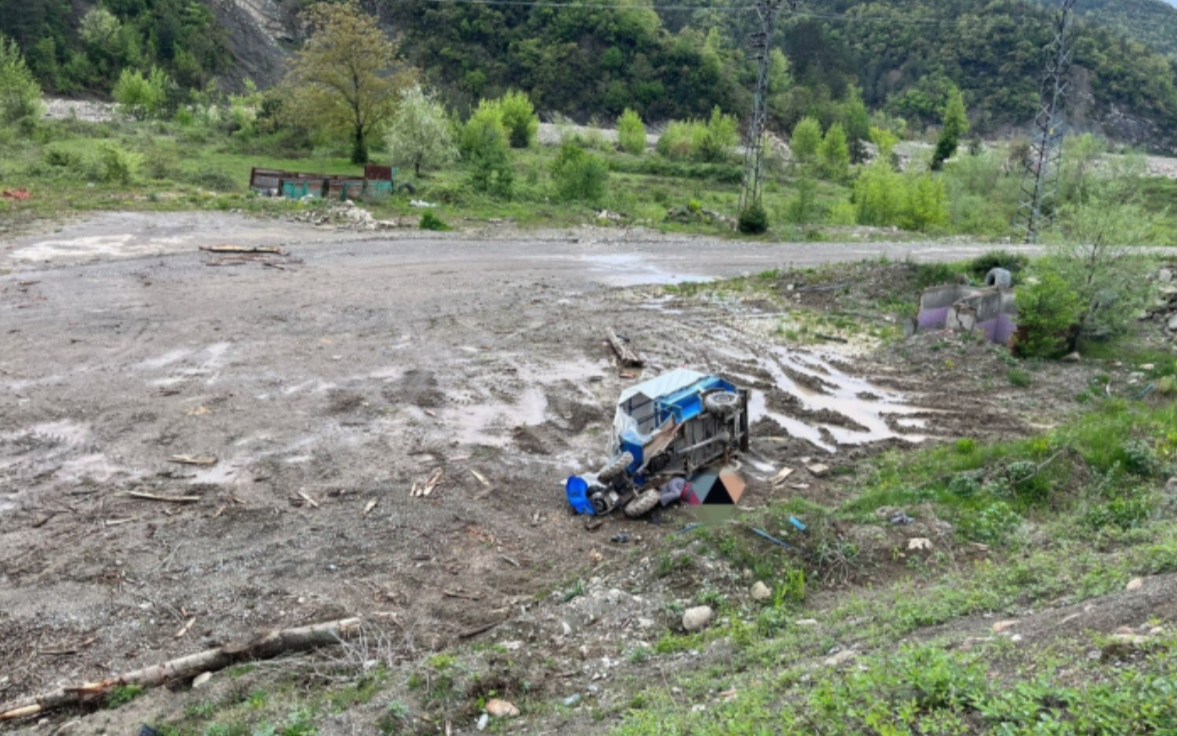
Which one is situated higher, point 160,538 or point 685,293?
point 685,293

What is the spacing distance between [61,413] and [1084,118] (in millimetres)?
113147

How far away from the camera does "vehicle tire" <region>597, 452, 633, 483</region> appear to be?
10891 mm

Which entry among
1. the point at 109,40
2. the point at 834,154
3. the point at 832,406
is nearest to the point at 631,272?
the point at 832,406

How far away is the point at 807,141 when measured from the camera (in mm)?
71375

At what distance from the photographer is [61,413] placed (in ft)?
42.4

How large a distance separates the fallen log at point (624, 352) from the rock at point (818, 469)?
15.9ft

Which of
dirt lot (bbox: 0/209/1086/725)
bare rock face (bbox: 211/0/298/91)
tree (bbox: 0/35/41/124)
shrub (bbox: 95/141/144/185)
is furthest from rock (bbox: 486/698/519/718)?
bare rock face (bbox: 211/0/298/91)

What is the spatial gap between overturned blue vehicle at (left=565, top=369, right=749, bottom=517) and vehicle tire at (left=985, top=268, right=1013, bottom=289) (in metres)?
11.1

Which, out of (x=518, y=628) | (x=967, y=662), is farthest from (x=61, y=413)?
(x=967, y=662)

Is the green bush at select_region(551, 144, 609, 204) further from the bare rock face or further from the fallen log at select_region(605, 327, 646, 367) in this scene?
the bare rock face

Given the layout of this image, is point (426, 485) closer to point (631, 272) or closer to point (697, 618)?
point (697, 618)

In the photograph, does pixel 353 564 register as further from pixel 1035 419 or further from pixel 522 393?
pixel 1035 419

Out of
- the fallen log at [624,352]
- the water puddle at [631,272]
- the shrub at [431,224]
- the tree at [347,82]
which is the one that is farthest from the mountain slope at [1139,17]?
the fallen log at [624,352]

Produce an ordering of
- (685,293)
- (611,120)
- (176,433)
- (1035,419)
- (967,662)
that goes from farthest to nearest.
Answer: (611,120) < (685,293) < (1035,419) < (176,433) < (967,662)
